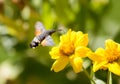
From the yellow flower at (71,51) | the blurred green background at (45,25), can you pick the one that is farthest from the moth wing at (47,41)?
the blurred green background at (45,25)

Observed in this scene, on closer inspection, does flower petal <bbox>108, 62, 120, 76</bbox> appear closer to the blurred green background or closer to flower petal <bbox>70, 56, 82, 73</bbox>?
flower petal <bbox>70, 56, 82, 73</bbox>

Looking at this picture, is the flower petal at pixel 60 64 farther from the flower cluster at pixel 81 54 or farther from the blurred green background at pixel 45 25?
the blurred green background at pixel 45 25

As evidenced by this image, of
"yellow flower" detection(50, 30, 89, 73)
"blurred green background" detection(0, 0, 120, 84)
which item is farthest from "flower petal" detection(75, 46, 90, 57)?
"blurred green background" detection(0, 0, 120, 84)

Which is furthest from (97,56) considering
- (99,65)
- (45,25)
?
(45,25)

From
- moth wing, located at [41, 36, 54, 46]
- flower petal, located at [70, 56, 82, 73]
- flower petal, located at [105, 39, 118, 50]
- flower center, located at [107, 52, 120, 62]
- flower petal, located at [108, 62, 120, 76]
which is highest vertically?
moth wing, located at [41, 36, 54, 46]

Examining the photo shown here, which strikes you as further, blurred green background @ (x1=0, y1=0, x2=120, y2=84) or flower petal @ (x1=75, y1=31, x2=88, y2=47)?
blurred green background @ (x1=0, y1=0, x2=120, y2=84)

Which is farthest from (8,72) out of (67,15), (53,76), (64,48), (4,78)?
(64,48)
